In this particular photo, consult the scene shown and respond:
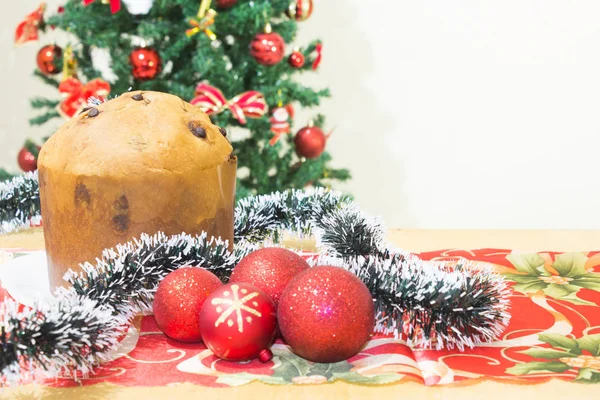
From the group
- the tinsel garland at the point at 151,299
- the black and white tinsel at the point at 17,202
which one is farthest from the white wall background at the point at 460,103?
the tinsel garland at the point at 151,299

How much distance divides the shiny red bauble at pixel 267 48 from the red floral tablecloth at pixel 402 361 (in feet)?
3.40

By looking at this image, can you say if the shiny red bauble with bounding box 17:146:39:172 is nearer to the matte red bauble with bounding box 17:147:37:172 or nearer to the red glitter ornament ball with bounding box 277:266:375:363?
the matte red bauble with bounding box 17:147:37:172

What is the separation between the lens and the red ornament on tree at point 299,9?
178 centimetres

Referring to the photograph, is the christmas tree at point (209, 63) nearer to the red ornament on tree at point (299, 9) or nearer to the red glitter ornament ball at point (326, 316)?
the red ornament on tree at point (299, 9)

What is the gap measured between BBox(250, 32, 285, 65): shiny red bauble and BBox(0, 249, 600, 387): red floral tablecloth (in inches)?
40.8

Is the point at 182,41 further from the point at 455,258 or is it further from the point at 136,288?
the point at 136,288

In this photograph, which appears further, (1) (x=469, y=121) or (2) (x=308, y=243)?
(1) (x=469, y=121)

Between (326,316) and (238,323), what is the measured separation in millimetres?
78

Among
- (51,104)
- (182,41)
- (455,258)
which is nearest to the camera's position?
(455,258)

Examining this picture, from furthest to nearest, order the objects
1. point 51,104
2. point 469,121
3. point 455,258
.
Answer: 1. point 469,121
2. point 51,104
3. point 455,258

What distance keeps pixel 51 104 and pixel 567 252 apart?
1.39 metres

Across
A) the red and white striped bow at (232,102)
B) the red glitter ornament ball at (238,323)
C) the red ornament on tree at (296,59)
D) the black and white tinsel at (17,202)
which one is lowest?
the red glitter ornament ball at (238,323)

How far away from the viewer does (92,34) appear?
1.68 m

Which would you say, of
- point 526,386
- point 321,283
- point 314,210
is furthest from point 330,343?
point 314,210
